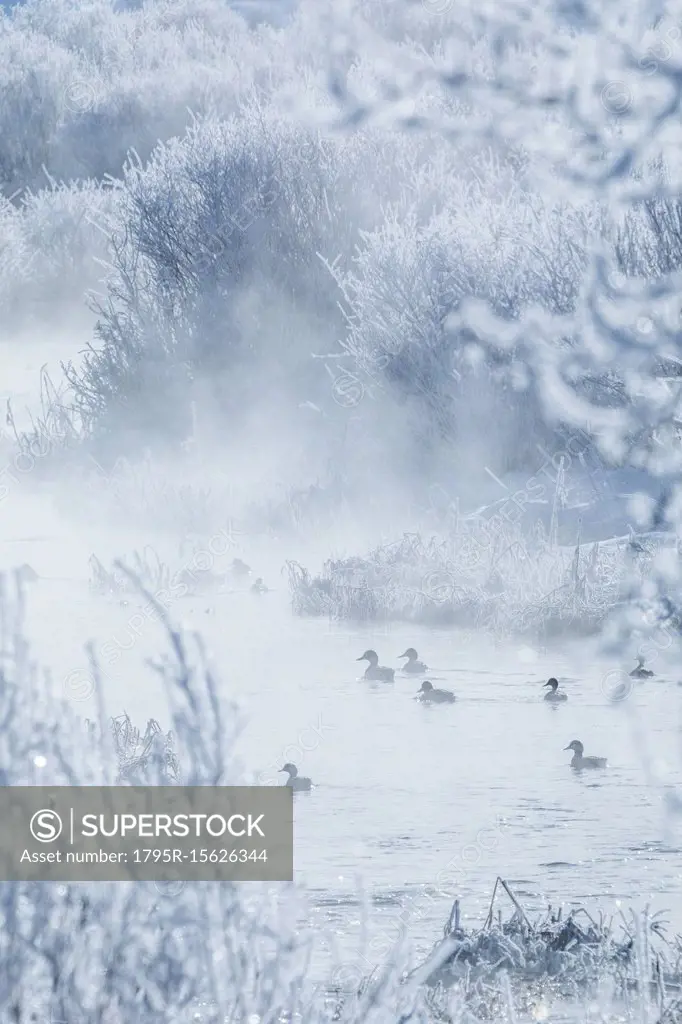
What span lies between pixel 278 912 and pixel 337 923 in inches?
35.3

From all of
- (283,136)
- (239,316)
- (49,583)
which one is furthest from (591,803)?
(283,136)

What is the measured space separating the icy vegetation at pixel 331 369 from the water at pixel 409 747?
0.18 metres

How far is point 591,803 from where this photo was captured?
402cm

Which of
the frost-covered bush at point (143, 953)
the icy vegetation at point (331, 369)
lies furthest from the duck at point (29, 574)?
the frost-covered bush at point (143, 953)

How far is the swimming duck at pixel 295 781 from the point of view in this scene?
409cm

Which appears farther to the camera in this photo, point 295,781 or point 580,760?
point 580,760

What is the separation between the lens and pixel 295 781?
4.09 m

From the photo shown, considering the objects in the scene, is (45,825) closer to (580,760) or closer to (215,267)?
(580,760)

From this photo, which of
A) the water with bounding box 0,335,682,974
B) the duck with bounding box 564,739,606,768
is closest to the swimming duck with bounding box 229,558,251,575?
the water with bounding box 0,335,682,974

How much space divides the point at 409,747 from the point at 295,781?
1.51ft

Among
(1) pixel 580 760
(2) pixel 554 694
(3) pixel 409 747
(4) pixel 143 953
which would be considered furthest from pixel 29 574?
(4) pixel 143 953

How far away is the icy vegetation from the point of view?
8.32 ft

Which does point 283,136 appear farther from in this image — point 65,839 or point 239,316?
point 65,839

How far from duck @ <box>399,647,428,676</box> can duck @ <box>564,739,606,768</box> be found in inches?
38.5
